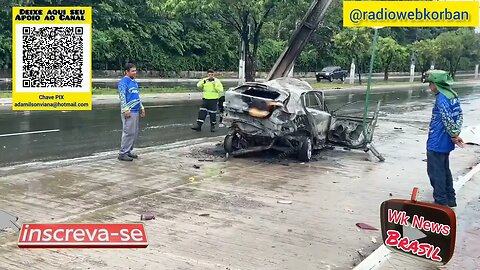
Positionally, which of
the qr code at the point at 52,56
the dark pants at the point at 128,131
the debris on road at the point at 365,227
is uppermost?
the qr code at the point at 52,56

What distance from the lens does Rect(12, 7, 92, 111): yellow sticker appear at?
428 cm

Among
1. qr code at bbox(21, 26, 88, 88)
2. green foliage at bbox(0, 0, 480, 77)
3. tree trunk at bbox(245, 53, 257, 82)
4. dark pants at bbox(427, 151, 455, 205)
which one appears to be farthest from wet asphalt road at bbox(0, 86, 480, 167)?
tree trunk at bbox(245, 53, 257, 82)

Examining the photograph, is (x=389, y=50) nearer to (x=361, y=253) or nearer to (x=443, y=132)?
(x=443, y=132)

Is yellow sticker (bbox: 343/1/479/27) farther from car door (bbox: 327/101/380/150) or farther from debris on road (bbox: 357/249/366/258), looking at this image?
debris on road (bbox: 357/249/366/258)

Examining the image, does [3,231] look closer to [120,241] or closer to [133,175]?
[120,241]

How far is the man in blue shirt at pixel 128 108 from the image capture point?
9.29 metres

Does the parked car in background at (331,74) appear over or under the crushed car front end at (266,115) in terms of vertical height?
over

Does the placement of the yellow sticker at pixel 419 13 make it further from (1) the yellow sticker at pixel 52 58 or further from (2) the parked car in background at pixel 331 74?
(2) the parked car in background at pixel 331 74

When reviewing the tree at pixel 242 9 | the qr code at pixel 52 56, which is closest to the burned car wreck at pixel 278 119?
the qr code at pixel 52 56

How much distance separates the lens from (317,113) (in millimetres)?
10227

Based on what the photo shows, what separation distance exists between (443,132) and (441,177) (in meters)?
0.58

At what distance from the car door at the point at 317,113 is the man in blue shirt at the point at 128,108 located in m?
2.97

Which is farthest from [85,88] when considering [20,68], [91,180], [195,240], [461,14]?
[461,14]

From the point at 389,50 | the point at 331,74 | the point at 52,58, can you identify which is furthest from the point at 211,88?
the point at 389,50
